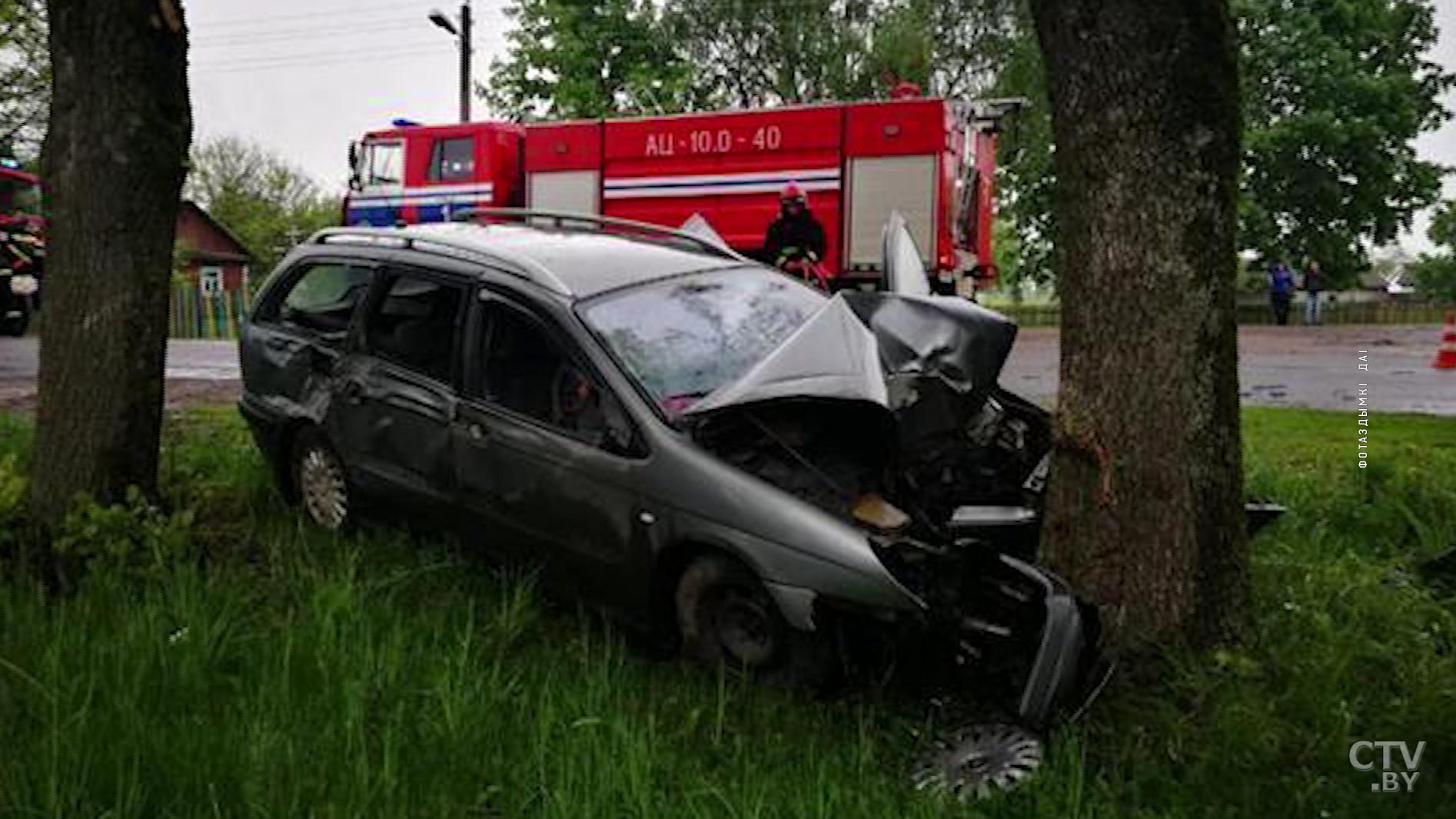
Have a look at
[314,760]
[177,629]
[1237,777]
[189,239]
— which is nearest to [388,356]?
[177,629]

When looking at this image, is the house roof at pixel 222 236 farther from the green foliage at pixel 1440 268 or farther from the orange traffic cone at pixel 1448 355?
the green foliage at pixel 1440 268

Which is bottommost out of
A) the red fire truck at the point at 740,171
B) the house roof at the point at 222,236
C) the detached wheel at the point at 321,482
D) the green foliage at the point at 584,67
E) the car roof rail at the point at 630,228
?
the detached wheel at the point at 321,482

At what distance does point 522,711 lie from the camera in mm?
3436

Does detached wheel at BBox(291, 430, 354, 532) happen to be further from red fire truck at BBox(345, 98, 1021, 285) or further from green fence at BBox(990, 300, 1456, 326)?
green fence at BBox(990, 300, 1456, 326)

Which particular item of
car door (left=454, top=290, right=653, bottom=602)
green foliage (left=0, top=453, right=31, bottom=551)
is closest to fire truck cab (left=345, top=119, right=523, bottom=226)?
green foliage (left=0, top=453, right=31, bottom=551)

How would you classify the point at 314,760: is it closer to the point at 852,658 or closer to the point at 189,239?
the point at 852,658

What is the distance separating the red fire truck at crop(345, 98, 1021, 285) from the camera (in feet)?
52.0

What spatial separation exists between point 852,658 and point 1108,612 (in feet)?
2.78

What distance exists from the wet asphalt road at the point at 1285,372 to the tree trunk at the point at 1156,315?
2.51 meters

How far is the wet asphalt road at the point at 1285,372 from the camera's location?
10.0 m

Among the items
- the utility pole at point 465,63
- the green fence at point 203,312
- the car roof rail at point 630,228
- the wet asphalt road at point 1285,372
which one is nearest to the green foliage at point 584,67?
the utility pole at point 465,63

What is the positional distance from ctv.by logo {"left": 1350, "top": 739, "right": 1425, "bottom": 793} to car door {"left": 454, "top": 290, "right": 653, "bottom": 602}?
2.19m

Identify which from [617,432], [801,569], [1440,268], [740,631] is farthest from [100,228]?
[1440,268]

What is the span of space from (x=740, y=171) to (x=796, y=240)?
4.31 meters
